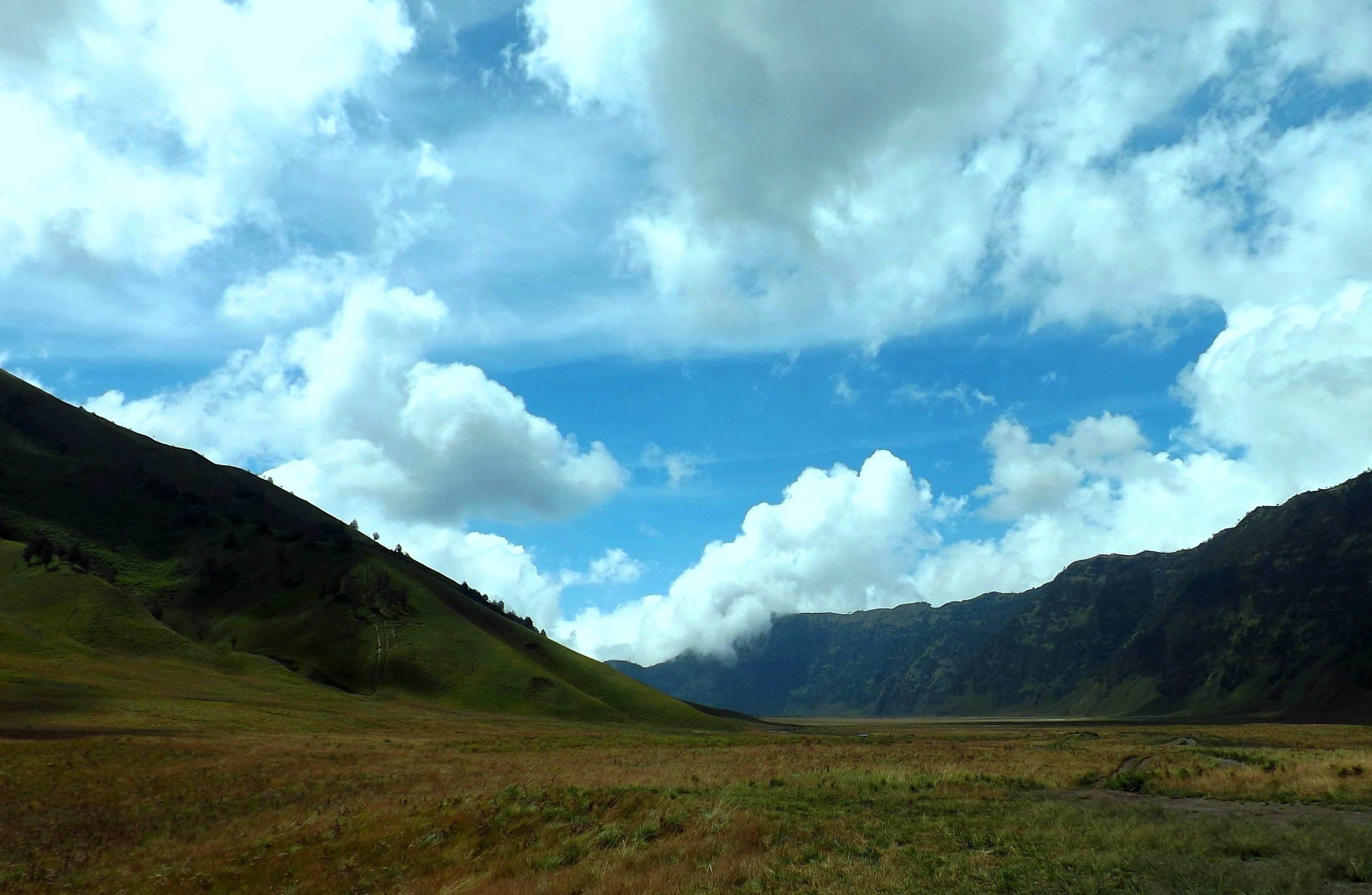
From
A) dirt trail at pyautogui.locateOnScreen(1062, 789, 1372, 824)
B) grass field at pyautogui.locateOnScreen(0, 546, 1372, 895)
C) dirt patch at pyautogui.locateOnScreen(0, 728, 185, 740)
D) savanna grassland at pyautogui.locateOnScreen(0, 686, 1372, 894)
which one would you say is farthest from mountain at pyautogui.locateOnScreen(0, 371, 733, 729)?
dirt trail at pyautogui.locateOnScreen(1062, 789, 1372, 824)

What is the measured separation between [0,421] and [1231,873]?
826 ft

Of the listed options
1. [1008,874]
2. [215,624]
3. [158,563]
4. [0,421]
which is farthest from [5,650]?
[0,421]

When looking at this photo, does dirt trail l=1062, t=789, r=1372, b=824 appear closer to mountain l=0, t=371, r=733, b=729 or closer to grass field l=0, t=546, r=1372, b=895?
grass field l=0, t=546, r=1372, b=895

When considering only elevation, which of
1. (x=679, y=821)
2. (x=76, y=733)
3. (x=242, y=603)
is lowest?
(x=76, y=733)

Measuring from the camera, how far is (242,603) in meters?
153

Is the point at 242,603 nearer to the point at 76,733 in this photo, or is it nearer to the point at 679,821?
the point at 76,733

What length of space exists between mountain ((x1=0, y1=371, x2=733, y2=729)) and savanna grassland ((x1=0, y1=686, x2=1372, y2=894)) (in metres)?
75.9

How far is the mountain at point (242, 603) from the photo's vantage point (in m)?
112

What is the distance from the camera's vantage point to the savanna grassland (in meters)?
15.8

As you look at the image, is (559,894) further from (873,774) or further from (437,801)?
(873,774)

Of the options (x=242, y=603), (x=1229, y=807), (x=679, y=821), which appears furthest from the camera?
(x=242, y=603)

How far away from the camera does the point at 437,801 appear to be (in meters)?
24.5

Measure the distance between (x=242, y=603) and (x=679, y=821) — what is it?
159 m

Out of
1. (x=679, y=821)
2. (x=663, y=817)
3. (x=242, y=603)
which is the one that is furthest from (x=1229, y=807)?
(x=242, y=603)
